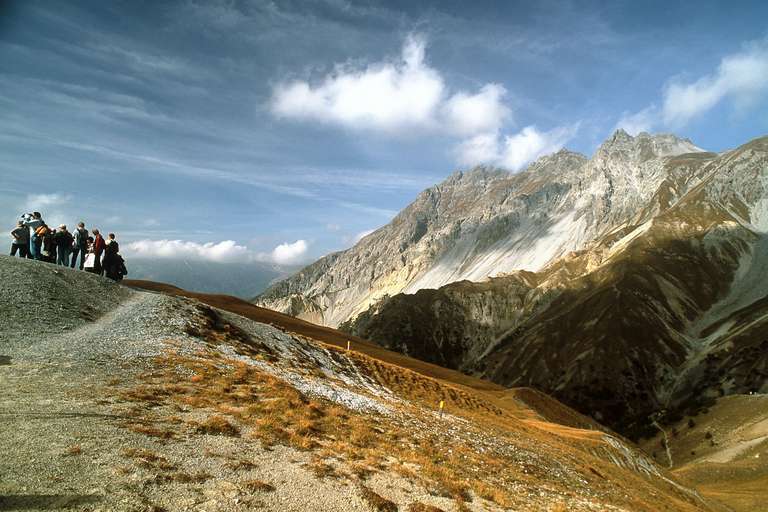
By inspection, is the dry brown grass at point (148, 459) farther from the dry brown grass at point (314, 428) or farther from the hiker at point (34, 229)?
the hiker at point (34, 229)

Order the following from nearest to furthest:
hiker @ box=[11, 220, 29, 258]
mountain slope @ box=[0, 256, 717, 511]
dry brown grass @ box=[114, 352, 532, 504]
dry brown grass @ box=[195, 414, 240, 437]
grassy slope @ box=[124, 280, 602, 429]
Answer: mountain slope @ box=[0, 256, 717, 511], dry brown grass @ box=[195, 414, 240, 437], dry brown grass @ box=[114, 352, 532, 504], hiker @ box=[11, 220, 29, 258], grassy slope @ box=[124, 280, 602, 429]

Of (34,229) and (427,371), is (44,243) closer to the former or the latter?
(34,229)

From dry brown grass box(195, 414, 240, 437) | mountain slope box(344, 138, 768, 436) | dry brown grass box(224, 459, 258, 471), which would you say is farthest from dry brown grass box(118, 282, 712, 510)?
mountain slope box(344, 138, 768, 436)

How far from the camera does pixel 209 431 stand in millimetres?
14383

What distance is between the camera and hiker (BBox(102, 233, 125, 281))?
33256mm

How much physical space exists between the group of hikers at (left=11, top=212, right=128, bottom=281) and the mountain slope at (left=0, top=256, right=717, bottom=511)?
215 cm

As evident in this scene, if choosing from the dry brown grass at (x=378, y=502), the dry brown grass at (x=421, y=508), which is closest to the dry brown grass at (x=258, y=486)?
the dry brown grass at (x=378, y=502)

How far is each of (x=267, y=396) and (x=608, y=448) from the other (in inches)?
1400

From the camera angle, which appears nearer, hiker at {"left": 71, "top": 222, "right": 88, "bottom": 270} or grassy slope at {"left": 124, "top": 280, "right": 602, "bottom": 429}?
hiker at {"left": 71, "top": 222, "right": 88, "bottom": 270}

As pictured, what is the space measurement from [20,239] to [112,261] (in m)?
6.17

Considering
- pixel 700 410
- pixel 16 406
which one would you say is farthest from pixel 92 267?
pixel 700 410

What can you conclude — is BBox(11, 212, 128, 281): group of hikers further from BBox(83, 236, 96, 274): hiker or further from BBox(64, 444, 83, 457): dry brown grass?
BBox(64, 444, 83, 457): dry brown grass

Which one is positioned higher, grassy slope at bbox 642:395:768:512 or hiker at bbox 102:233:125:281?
hiker at bbox 102:233:125:281

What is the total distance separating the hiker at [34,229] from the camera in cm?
3127
